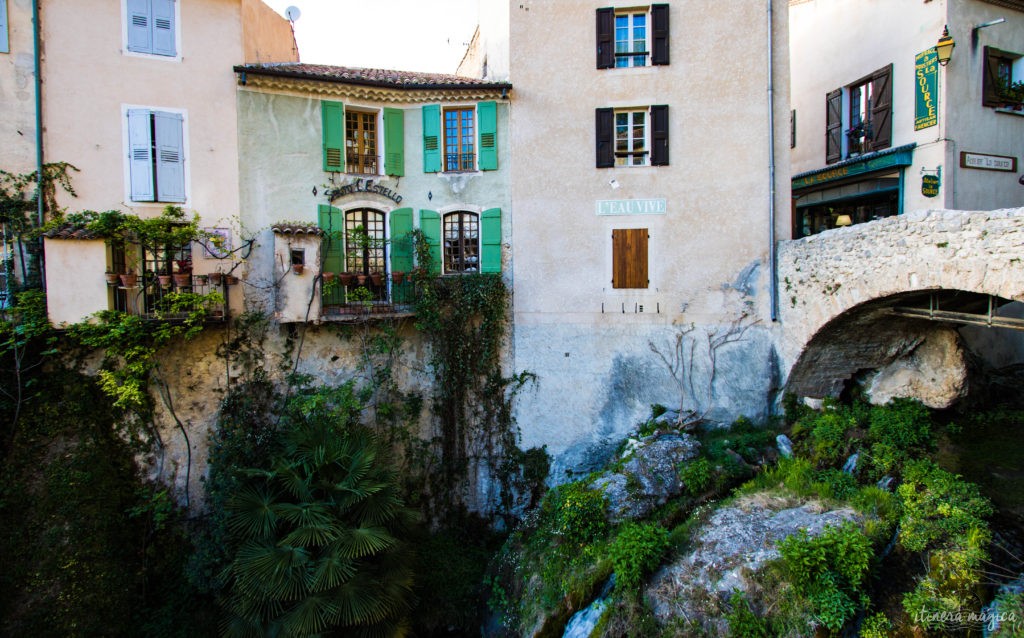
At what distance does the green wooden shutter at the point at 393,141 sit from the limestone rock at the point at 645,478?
8.40 metres

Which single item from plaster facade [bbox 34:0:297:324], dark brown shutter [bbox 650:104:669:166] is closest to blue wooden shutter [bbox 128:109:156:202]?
plaster facade [bbox 34:0:297:324]

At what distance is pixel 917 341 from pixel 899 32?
776cm

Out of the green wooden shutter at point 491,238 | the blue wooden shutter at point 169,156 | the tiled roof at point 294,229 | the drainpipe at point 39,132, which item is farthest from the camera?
the green wooden shutter at point 491,238

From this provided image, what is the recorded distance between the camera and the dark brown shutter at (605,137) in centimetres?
1201

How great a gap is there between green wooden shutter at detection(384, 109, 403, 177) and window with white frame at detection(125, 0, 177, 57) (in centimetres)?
452

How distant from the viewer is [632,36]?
39.8 ft

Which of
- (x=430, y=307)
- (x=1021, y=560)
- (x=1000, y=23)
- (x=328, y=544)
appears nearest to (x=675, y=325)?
(x=430, y=307)

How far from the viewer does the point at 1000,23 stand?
1209 cm

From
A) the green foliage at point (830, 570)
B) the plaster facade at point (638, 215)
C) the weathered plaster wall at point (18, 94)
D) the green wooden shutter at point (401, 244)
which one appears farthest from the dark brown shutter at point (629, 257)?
the weathered plaster wall at point (18, 94)

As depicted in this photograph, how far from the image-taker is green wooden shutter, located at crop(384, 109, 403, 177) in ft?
39.3

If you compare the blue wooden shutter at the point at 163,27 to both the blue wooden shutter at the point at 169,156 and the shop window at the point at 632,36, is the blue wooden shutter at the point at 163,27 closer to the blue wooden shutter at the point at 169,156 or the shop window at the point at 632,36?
the blue wooden shutter at the point at 169,156

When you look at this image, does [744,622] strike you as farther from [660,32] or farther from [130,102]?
[130,102]

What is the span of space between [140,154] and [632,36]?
37.0 feet

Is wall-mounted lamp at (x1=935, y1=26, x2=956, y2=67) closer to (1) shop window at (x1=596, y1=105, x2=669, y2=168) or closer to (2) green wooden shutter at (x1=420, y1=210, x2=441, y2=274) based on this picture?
(1) shop window at (x1=596, y1=105, x2=669, y2=168)
